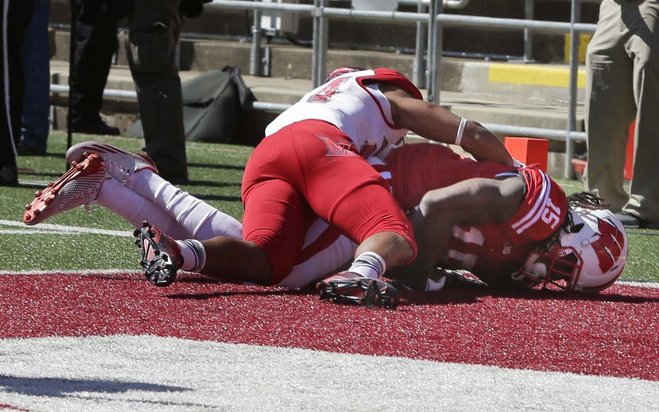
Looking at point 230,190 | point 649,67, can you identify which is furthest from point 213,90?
point 649,67

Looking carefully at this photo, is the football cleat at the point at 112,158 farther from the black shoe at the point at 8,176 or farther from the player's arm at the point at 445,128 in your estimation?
the black shoe at the point at 8,176

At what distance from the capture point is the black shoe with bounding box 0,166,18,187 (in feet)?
26.9

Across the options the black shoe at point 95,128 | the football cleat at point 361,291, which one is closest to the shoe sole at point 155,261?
the football cleat at point 361,291

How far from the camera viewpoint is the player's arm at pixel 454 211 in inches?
206

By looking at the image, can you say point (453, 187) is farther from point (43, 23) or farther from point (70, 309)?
point (43, 23)

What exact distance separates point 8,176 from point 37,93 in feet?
6.26

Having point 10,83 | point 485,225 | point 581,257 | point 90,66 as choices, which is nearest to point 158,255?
point 485,225

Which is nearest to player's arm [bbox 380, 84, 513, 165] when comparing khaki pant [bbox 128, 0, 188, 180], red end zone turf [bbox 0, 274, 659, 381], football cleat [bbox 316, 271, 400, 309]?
red end zone turf [bbox 0, 274, 659, 381]

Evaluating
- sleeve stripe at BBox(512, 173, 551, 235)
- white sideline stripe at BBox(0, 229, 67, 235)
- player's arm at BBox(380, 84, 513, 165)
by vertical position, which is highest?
player's arm at BBox(380, 84, 513, 165)

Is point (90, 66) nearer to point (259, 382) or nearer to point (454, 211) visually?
point (454, 211)

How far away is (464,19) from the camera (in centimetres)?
1040

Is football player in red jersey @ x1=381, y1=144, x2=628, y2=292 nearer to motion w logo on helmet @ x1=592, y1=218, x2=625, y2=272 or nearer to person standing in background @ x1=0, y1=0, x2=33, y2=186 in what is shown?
motion w logo on helmet @ x1=592, y1=218, x2=625, y2=272

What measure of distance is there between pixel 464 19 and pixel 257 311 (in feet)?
19.5

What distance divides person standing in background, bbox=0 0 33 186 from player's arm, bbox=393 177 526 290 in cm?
339
